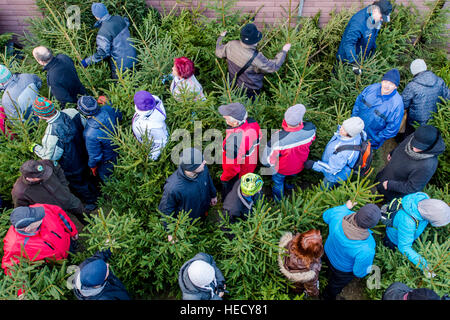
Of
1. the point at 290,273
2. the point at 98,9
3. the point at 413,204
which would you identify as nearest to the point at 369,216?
the point at 413,204

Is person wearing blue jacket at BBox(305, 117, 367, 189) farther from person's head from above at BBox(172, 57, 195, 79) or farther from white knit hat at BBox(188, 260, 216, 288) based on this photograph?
person's head from above at BBox(172, 57, 195, 79)

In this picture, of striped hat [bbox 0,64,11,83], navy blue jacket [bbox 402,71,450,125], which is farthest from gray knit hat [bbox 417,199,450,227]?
striped hat [bbox 0,64,11,83]

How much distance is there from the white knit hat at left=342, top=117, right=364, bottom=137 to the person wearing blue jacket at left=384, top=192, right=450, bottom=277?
104 centimetres

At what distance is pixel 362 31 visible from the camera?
5.86 m

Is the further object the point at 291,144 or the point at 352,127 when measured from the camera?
the point at 291,144

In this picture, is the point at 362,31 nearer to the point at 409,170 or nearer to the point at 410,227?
the point at 409,170

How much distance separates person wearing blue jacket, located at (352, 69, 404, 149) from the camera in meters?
4.74

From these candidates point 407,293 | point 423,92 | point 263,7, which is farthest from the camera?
point 263,7

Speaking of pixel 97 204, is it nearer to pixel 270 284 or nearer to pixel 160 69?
pixel 160 69

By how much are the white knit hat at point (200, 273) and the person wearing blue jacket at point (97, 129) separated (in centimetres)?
219

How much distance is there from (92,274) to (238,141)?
7.90ft

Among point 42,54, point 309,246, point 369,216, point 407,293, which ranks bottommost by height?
point 407,293

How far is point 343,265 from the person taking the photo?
379 centimetres

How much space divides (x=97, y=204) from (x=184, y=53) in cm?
335
